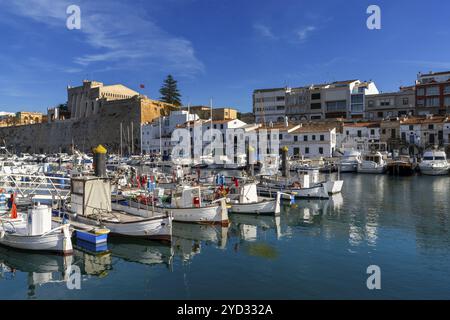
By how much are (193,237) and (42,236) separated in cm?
703

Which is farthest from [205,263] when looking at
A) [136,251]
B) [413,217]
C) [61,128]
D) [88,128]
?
[61,128]

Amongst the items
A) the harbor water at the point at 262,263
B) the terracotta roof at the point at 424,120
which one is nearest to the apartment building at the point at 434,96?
the terracotta roof at the point at 424,120

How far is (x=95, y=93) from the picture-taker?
340 feet

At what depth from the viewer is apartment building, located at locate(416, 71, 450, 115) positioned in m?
69.9

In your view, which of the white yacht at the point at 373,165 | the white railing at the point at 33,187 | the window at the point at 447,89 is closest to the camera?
the white railing at the point at 33,187

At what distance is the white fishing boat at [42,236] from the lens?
639 inches

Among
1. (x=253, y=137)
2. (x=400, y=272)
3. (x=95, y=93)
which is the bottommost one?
(x=400, y=272)

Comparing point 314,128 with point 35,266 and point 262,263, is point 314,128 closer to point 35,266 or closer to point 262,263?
point 262,263

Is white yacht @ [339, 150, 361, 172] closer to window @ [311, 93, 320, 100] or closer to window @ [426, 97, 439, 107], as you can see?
window @ [426, 97, 439, 107]

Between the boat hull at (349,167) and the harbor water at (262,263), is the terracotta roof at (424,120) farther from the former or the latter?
the harbor water at (262,263)

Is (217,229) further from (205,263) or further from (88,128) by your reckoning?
(88,128)

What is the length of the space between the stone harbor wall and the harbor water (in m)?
65.5

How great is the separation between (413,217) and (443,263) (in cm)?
895

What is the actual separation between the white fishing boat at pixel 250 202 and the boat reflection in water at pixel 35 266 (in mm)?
11750
